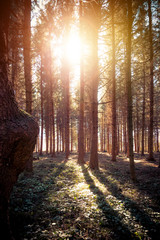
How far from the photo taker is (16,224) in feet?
10.1

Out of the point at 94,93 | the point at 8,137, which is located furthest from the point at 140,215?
the point at 94,93

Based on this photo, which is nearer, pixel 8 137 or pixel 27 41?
pixel 8 137

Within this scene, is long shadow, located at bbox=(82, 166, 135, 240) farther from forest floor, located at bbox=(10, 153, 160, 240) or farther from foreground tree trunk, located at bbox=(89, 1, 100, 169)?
foreground tree trunk, located at bbox=(89, 1, 100, 169)

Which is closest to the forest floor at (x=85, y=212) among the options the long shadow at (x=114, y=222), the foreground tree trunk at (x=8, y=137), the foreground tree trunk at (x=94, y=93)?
the long shadow at (x=114, y=222)

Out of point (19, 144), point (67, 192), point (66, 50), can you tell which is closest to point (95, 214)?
point (67, 192)

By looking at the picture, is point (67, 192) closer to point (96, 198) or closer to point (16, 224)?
point (96, 198)

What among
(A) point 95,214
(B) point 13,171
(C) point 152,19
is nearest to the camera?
(B) point 13,171

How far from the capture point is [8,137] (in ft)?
7.50

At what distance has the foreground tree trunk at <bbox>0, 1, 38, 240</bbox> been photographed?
219 centimetres

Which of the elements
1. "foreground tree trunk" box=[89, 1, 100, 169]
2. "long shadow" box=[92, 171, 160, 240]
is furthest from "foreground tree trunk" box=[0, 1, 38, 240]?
"foreground tree trunk" box=[89, 1, 100, 169]

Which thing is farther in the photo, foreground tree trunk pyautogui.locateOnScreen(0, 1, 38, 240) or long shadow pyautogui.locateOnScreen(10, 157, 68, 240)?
long shadow pyautogui.locateOnScreen(10, 157, 68, 240)

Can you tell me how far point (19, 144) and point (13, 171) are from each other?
59 cm

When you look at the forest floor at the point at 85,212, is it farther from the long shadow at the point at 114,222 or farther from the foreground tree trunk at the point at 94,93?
the foreground tree trunk at the point at 94,93

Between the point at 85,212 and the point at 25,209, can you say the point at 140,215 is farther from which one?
the point at 25,209
